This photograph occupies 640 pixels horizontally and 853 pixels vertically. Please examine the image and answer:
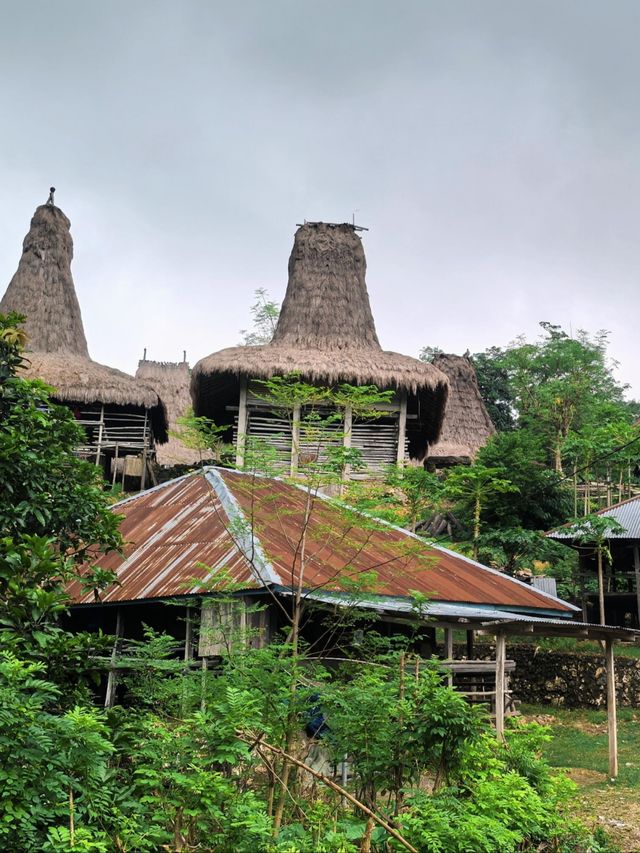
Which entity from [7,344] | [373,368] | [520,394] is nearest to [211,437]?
[7,344]

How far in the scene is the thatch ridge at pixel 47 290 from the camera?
2314 cm

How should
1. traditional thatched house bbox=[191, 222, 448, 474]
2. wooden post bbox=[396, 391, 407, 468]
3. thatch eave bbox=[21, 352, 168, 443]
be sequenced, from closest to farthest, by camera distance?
traditional thatched house bbox=[191, 222, 448, 474] < wooden post bbox=[396, 391, 407, 468] < thatch eave bbox=[21, 352, 168, 443]

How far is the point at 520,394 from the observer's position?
3042 cm

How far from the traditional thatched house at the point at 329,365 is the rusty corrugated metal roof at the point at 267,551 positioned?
17.1ft

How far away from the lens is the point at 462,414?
96.7 ft

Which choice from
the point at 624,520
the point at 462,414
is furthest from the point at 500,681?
the point at 462,414

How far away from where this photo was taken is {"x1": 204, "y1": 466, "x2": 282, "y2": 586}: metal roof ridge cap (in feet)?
25.2

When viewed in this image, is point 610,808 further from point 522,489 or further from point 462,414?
point 462,414

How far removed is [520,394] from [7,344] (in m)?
25.6

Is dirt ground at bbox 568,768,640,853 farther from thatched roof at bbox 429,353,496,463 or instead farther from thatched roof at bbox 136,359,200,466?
thatched roof at bbox 136,359,200,466

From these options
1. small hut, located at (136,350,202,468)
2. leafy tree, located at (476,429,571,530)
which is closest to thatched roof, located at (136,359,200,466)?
small hut, located at (136,350,202,468)

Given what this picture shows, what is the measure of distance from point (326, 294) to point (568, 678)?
1030cm

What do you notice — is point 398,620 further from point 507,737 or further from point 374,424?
point 374,424

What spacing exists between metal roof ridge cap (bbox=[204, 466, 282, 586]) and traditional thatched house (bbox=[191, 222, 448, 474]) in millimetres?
5193
